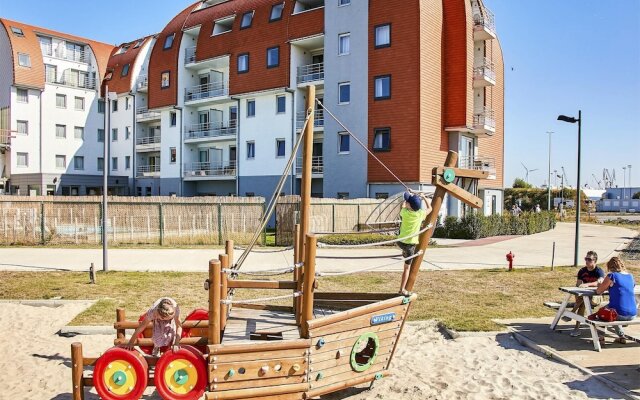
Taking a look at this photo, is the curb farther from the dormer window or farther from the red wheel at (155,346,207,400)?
the dormer window

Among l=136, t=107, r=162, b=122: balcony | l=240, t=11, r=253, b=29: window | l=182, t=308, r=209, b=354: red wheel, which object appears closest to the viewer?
l=182, t=308, r=209, b=354: red wheel

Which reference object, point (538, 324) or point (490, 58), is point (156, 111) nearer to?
point (490, 58)

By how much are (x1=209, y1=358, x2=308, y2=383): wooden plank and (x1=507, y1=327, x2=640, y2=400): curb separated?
156 inches

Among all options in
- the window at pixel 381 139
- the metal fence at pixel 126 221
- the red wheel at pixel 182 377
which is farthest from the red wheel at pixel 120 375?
the window at pixel 381 139

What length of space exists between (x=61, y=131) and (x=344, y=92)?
31524mm

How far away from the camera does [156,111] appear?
46031mm

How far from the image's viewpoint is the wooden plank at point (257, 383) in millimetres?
5430

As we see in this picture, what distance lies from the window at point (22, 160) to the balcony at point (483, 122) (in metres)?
40.1

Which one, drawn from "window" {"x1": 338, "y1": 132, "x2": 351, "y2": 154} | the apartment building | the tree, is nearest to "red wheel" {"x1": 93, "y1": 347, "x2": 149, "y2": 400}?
"window" {"x1": 338, "y1": 132, "x2": 351, "y2": 154}

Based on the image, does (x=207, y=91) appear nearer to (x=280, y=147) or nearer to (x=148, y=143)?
(x=280, y=147)

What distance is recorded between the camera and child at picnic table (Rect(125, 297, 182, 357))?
19.8 feet

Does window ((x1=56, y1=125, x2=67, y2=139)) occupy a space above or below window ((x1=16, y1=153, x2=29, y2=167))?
above

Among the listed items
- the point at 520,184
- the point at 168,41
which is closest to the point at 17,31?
the point at 168,41

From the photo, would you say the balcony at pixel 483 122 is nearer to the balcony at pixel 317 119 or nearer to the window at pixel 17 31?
the balcony at pixel 317 119
